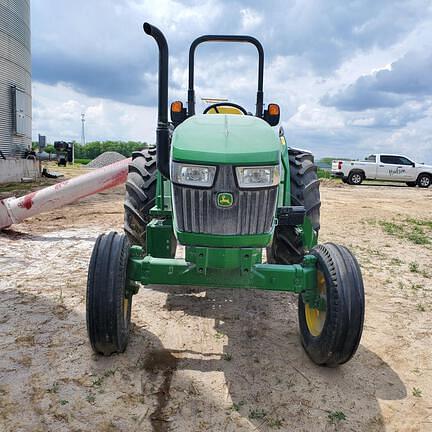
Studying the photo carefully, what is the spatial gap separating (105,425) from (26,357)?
942 millimetres

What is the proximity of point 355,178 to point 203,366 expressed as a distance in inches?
772

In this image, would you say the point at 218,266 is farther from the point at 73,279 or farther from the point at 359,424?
A: the point at 73,279

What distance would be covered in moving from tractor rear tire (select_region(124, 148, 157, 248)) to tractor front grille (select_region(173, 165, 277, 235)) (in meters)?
1.43

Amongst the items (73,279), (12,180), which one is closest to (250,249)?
(73,279)

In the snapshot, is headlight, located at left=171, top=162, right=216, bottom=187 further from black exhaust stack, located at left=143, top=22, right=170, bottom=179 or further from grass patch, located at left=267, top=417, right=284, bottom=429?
grass patch, located at left=267, top=417, right=284, bottom=429

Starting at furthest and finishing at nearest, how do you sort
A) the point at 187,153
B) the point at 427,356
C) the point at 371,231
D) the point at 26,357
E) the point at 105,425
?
the point at 371,231
the point at 427,356
the point at 26,357
the point at 187,153
the point at 105,425

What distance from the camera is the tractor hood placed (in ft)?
8.71

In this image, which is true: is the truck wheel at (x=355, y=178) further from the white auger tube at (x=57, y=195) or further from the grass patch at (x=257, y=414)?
the grass patch at (x=257, y=414)

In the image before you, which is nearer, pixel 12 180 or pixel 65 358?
pixel 65 358

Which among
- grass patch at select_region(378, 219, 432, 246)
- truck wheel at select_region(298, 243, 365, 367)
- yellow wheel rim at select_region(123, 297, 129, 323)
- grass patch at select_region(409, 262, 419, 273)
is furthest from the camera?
grass patch at select_region(378, 219, 432, 246)

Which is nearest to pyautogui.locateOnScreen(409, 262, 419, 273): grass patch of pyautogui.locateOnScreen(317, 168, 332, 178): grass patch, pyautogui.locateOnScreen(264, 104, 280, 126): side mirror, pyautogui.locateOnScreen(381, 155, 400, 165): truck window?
pyautogui.locateOnScreen(264, 104, 280, 126): side mirror

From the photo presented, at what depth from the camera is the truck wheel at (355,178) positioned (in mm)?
21344

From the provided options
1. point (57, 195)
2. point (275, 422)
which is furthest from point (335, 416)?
point (57, 195)

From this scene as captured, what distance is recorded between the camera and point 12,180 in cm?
1577
